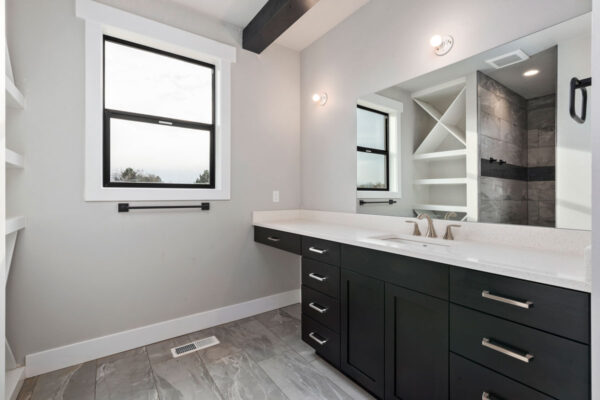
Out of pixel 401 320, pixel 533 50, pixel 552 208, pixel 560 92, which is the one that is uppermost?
pixel 533 50

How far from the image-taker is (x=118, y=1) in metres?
2.04

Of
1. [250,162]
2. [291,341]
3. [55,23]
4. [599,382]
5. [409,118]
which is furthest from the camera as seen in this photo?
[250,162]

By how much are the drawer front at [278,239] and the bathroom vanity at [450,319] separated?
232mm

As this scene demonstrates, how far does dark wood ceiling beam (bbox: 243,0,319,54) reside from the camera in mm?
2016

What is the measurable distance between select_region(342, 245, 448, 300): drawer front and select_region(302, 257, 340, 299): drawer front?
0.13 metres

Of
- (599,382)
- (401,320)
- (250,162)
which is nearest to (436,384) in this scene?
(401,320)

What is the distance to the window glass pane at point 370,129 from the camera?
220 centimetres

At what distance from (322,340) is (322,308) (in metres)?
0.22

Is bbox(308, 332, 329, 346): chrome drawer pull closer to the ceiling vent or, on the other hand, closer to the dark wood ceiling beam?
the ceiling vent

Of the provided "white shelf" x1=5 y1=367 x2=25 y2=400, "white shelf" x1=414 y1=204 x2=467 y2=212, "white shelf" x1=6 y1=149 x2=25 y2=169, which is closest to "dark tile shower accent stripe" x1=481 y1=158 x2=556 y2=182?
"white shelf" x1=414 y1=204 x2=467 y2=212

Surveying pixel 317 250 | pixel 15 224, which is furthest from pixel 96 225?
pixel 317 250

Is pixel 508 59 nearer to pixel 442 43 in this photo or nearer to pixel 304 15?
pixel 442 43

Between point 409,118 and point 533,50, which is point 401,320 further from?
point 533,50

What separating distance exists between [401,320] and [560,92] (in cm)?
131
